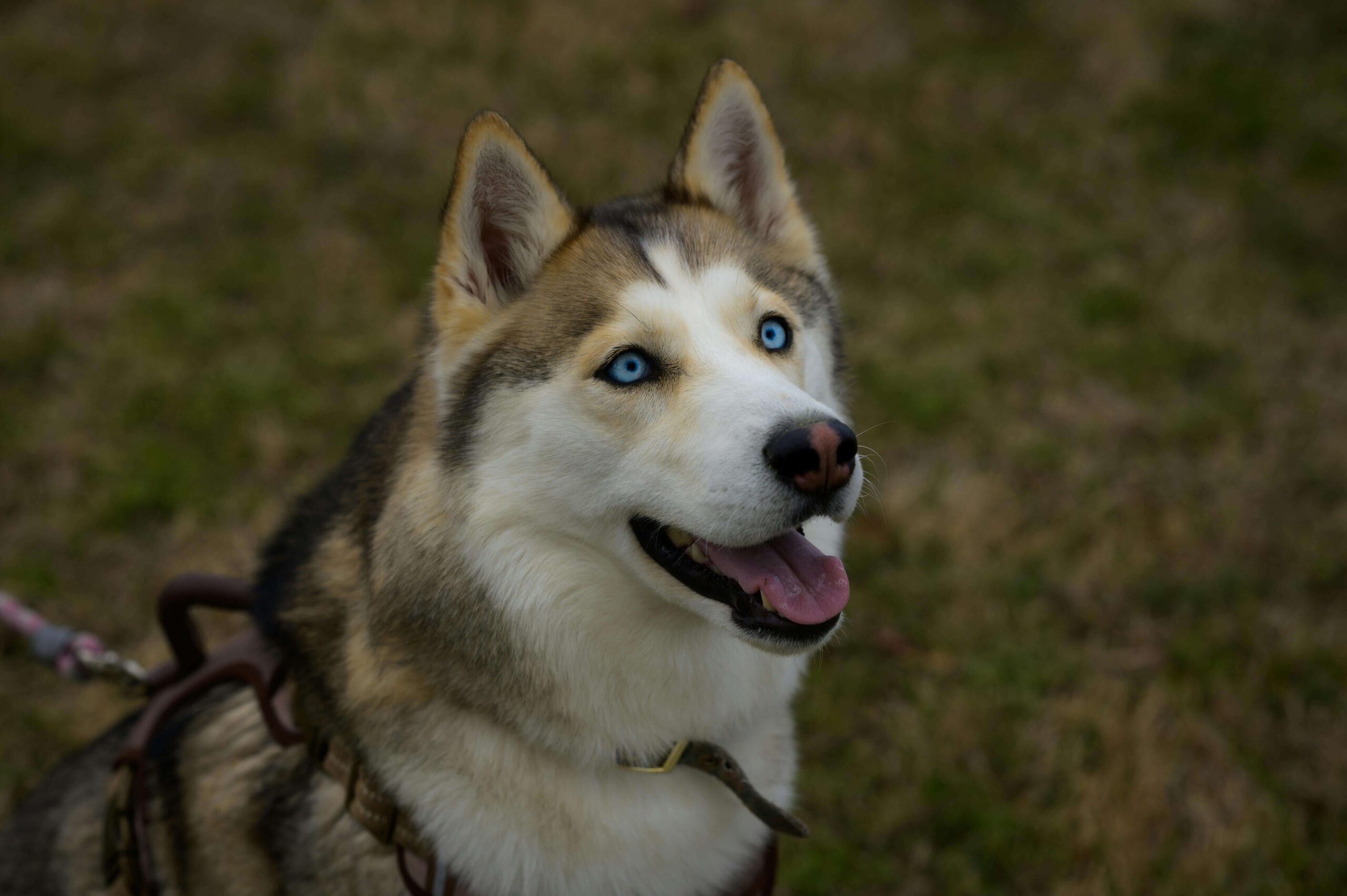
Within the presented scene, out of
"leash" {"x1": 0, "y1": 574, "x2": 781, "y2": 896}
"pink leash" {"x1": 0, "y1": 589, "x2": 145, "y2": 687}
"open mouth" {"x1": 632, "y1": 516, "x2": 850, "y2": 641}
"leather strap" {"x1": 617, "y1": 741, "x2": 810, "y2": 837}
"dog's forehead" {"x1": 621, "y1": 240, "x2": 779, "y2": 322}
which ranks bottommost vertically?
"pink leash" {"x1": 0, "y1": 589, "x2": 145, "y2": 687}

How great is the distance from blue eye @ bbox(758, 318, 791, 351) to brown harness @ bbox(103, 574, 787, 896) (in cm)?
97

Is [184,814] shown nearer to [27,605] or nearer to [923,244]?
[27,605]

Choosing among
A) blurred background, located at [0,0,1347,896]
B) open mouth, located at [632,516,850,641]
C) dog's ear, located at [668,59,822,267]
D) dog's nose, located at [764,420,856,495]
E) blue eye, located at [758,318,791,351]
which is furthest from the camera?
blurred background, located at [0,0,1347,896]

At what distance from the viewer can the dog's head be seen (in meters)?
1.83

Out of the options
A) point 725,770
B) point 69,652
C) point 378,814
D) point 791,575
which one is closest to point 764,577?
point 791,575

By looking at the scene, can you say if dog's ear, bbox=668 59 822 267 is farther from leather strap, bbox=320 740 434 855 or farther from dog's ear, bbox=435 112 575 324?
leather strap, bbox=320 740 434 855

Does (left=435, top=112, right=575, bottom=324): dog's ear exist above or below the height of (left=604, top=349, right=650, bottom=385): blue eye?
above

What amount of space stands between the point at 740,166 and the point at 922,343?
3.35 m

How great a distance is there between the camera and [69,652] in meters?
2.67

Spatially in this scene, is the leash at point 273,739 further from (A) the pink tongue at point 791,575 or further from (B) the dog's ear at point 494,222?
(B) the dog's ear at point 494,222

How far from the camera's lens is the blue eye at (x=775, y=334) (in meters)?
2.20

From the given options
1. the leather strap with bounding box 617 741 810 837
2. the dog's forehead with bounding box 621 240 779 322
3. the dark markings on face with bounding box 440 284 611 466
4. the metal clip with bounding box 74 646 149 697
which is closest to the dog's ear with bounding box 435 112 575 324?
the dark markings on face with bounding box 440 284 611 466

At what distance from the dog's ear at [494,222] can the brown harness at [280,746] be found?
99 cm

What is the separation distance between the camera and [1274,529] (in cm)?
421
